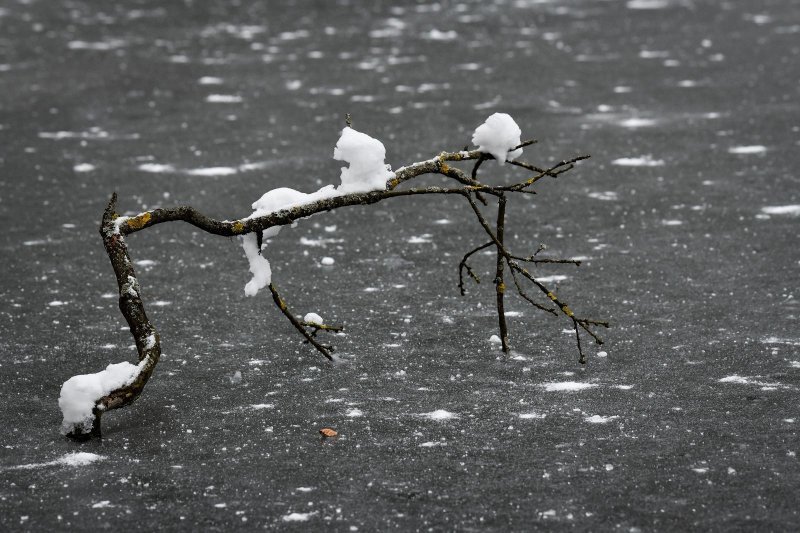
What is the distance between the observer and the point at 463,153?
5070 mm

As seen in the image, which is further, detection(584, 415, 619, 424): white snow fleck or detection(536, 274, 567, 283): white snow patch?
detection(536, 274, 567, 283): white snow patch

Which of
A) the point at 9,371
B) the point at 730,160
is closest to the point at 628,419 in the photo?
the point at 9,371

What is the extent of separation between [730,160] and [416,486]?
5.44 meters

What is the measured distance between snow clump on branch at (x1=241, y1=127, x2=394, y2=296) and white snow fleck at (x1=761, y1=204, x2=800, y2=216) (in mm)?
3465

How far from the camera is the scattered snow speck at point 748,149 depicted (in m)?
8.77

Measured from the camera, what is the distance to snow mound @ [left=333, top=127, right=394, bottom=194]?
4820mm

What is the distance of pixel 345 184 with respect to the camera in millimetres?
4906

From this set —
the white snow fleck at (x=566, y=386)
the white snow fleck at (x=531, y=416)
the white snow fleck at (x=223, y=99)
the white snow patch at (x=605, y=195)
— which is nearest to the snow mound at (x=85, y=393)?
the white snow fleck at (x=531, y=416)

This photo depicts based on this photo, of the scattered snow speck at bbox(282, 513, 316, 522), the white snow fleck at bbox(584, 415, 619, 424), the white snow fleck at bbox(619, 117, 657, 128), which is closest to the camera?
the scattered snow speck at bbox(282, 513, 316, 522)

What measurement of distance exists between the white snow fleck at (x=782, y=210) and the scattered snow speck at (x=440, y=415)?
3632 mm

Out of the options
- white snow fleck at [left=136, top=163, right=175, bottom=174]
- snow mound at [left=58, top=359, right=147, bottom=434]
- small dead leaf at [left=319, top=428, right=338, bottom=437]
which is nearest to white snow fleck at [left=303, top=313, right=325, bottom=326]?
small dead leaf at [left=319, top=428, right=338, bottom=437]

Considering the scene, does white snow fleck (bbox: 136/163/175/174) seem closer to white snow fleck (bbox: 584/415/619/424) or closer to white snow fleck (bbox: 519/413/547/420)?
white snow fleck (bbox: 519/413/547/420)

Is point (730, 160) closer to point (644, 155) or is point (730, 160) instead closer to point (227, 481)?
point (644, 155)

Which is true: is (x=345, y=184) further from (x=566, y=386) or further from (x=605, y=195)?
(x=605, y=195)
